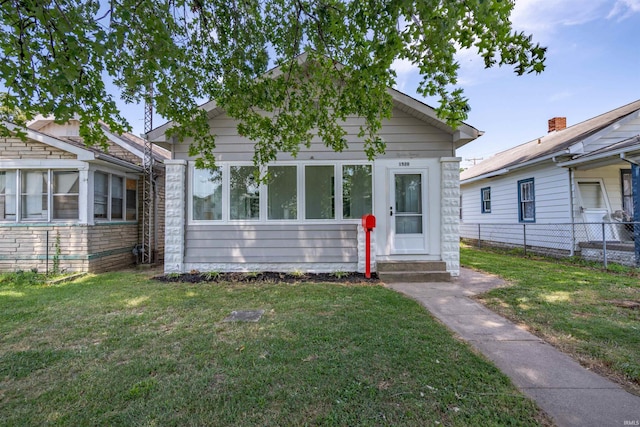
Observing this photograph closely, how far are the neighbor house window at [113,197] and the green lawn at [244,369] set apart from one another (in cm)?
385

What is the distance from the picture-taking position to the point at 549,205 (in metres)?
9.62

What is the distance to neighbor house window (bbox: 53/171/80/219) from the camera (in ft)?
24.2

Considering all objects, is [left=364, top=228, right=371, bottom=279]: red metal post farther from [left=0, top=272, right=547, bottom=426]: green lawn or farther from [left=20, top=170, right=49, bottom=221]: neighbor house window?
[left=20, top=170, right=49, bottom=221]: neighbor house window

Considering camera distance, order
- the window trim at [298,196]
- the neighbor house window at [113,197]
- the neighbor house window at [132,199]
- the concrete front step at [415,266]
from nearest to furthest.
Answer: the concrete front step at [415,266] < the window trim at [298,196] < the neighbor house window at [113,197] < the neighbor house window at [132,199]

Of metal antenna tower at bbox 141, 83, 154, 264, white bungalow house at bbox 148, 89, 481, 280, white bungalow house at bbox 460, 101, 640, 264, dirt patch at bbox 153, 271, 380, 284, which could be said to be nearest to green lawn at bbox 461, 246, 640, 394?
white bungalow house at bbox 460, 101, 640, 264

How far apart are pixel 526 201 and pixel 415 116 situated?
6809 millimetres

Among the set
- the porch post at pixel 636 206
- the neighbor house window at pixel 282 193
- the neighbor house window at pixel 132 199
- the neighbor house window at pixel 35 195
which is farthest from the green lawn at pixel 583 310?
the neighbor house window at pixel 35 195

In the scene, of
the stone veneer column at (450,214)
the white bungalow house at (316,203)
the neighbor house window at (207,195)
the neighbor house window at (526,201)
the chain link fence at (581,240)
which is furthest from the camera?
the neighbor house window at (526,201)

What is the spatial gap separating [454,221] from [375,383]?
16.6ft

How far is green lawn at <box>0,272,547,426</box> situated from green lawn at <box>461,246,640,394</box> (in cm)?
118

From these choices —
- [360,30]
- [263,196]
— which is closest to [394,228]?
[263,196]

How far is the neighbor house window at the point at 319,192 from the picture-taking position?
22.7 ft

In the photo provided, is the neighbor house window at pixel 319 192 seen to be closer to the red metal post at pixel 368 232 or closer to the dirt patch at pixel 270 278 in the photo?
the red metal post at pixel 368 232

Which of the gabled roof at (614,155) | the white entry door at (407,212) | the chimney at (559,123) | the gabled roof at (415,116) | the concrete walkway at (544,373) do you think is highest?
the chimney at (559,123)
